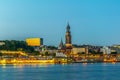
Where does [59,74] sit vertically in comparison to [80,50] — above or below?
below

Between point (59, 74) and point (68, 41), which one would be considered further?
point (68, 41)

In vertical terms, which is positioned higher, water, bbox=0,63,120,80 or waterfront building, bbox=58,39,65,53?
waterfront building, bbox=58,39,65,53

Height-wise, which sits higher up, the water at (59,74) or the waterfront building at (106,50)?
the waterfront building at (106,50)

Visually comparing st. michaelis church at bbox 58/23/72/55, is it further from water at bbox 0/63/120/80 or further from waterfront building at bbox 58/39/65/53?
water at bbox 0/63/120/80

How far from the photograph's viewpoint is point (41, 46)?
157 meters

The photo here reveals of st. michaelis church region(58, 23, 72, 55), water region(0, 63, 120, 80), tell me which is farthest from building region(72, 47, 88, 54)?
water region(0, 63, 120, 80)

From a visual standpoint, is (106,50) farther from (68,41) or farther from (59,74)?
(59,74)

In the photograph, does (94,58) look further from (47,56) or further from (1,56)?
(1,56)

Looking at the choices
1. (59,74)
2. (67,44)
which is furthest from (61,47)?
(59,74)

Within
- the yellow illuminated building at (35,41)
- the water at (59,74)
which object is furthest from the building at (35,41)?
the water at (59,74)

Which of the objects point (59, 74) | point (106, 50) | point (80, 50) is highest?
point (106, 50)

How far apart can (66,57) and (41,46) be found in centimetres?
1792

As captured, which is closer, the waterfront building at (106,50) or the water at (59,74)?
the water at (59,74)

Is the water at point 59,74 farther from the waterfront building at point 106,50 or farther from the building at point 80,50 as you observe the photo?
the waterfront building at point 106,50
